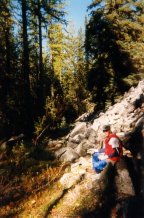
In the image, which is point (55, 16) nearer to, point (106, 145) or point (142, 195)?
point (106, 145)

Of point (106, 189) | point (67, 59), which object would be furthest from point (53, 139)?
point (67, 59)

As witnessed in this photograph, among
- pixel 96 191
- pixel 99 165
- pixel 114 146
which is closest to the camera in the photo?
pixel 96 191

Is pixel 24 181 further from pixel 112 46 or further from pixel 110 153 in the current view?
pixel 112 46

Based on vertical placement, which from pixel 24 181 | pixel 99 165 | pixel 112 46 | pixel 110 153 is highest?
pixel 112 46

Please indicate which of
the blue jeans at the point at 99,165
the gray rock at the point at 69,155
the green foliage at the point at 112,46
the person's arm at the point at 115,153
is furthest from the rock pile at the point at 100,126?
the green foliage at the point at 112,46

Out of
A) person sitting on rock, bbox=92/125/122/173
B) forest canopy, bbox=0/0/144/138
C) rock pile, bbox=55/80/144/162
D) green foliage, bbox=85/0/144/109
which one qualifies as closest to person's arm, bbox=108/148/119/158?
person sitting on rock, bbox=92/125/122/173

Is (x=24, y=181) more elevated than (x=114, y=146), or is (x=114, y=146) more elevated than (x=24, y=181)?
(x=114, y=146)

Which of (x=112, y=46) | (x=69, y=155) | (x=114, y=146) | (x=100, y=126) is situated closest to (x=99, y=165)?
(x=114, y=146)

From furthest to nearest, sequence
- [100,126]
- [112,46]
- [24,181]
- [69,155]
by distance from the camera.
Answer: [112,46], [100,126], [69,155], [24,181]

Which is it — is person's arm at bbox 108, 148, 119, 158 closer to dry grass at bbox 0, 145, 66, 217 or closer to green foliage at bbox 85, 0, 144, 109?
dry grass at bbox 0, 145, 66, 217

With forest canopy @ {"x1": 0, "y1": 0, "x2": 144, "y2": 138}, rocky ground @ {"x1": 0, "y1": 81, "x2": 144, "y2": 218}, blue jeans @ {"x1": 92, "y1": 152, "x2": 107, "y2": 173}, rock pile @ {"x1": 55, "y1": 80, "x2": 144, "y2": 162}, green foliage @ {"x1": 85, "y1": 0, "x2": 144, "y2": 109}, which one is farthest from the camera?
green foliage @ {"x1": 85, "y1": 0, "x2": 144, "y2": 109}

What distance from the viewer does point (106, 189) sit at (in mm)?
9750

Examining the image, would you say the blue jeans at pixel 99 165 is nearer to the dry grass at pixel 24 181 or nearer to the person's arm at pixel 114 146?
the person's arm at pixel 114 146

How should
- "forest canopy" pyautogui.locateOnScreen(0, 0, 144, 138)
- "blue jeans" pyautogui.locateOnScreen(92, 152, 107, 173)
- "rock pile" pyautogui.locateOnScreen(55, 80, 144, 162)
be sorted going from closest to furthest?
1. "blue jeans" pyautogui.locateOnScreen(92, 152, 107, 173)
2. "rock pile" pyautogui.locateOnScreen(55, 80, 144, 162)
3. "forest canopy" pyautogui.locateOnScreen(0, 0, 144, 138)
